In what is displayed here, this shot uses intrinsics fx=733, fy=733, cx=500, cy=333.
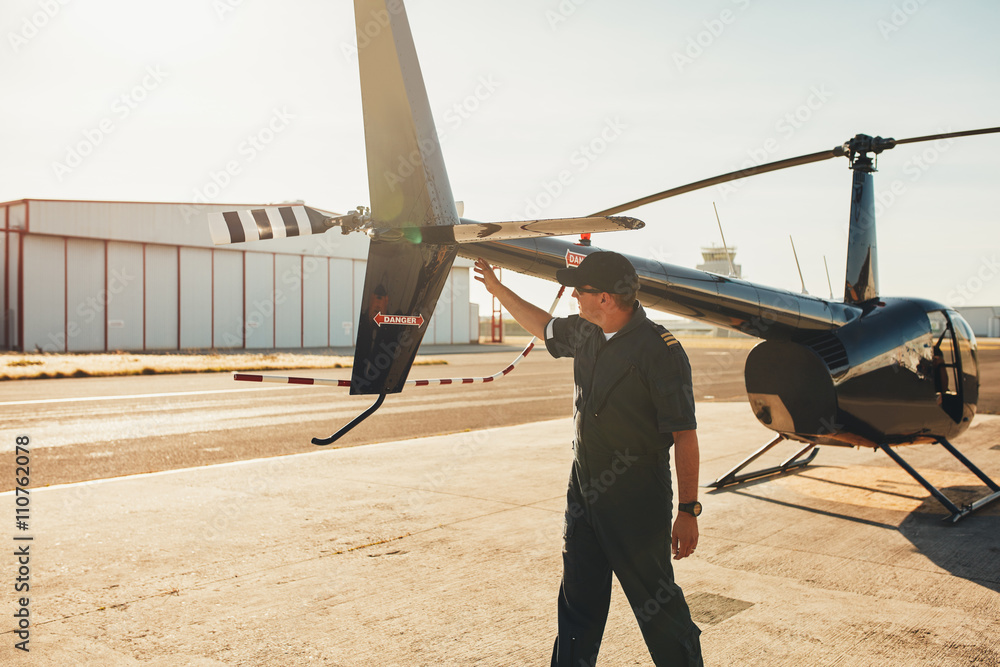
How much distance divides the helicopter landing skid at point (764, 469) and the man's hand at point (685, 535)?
14.8 feet

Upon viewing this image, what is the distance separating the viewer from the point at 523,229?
134 inches

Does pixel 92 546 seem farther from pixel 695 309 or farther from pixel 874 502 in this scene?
pixel 874 502

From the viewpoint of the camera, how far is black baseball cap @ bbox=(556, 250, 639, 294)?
326cm

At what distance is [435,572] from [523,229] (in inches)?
101

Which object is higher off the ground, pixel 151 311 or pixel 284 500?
pixel 151 311

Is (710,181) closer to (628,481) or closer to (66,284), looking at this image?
(628,481)

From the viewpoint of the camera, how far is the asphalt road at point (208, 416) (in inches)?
364

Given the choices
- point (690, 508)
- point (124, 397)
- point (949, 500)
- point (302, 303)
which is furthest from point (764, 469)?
point (302, 303)

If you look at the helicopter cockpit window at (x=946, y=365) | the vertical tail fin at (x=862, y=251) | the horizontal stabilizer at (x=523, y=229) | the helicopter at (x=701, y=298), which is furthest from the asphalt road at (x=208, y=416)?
the helicopter cockpit window at (x=946, y=365)

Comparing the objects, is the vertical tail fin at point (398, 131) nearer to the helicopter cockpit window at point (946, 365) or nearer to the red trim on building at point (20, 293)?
the helicopter cockpit window at point (946, 365)

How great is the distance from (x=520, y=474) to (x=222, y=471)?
3.27m

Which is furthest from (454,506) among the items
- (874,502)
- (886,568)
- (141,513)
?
(874,502)

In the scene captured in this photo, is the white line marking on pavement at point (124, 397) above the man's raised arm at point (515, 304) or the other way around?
the other way around

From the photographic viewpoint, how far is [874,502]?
281 inches
